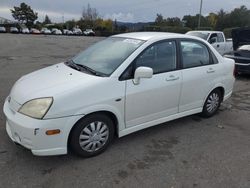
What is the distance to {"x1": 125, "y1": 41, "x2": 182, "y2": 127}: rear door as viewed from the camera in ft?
11.9

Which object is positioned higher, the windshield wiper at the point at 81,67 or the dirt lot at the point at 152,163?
the windshield wiper at the point at 81,67

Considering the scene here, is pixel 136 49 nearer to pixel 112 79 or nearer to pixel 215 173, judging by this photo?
pixel 112 79

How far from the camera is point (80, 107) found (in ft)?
10.2

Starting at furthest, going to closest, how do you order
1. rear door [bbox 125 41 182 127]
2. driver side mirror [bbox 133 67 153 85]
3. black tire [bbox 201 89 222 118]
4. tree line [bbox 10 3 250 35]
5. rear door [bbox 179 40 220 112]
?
tree line [bbox 10 3 250 35]
black tire [bbox 201 89 222 118]
rear door [bbox 179 40 220 112]
rear door [bbox 125 41 182 127]
driver side mirror [bbox 133 67 153 85]

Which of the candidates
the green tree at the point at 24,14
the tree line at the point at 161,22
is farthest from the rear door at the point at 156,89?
the green tree at the point at 24,14

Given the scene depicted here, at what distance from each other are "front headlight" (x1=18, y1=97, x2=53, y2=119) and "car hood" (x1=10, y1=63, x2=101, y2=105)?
0.19ft

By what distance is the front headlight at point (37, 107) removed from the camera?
2965 millimetres

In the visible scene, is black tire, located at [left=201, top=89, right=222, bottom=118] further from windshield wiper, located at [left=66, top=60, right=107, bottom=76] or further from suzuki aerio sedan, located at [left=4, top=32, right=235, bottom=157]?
windshield wiper, located at [left=66, top=60, right=107, bottom=76]

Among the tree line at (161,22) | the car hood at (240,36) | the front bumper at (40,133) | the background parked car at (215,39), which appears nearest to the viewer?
the front bumper at (40,133)

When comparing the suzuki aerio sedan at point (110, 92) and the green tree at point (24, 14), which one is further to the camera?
the green tree at point (24, 14)

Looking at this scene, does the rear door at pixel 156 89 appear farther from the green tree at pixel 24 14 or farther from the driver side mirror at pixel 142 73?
the green tree at pixel 24 14

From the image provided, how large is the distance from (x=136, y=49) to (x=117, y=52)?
0.31 m

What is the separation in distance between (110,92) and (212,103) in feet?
8.09

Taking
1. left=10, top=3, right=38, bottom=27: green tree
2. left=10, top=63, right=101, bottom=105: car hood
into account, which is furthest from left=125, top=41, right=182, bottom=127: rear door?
left=10, top=3, right=38, bottom=27: green tree
